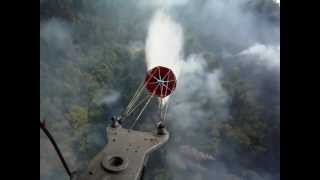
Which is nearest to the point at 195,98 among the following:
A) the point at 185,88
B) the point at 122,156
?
the point at 185,88

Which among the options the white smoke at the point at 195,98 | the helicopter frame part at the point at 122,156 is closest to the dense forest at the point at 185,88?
the white smoke at the point at 195,98

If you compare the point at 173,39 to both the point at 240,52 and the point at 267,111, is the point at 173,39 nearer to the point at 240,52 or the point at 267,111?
the point at 240,52

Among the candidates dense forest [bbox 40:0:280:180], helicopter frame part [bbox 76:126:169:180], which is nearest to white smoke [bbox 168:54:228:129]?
dense forest [bbox 40:0:280:180]

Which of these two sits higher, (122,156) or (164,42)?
(164,42)

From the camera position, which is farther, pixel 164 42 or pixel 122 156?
pixel 164 42

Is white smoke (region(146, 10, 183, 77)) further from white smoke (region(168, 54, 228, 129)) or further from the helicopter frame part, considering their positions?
the helicopter frame part

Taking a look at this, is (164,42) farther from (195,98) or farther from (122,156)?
(122,156)
